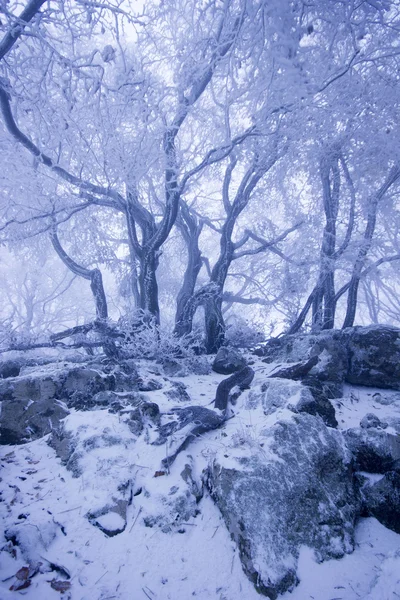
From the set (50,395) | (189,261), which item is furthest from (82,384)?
(189,261)

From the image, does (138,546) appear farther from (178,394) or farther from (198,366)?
(198,366)

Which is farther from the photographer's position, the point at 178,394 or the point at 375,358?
the point at 375,358

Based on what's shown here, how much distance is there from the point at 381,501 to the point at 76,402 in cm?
329

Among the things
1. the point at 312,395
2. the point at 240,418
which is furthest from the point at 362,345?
the point at 240,418

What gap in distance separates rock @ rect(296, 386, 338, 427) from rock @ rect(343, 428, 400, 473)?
0.30 meters

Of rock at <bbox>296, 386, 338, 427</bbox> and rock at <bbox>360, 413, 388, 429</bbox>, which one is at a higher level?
rock at <bbox>296, 386, 338, 427</bbox>

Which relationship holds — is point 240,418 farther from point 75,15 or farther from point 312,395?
point 75,15

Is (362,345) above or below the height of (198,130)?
below

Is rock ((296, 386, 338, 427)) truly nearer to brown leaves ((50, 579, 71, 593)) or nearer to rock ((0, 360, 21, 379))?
brown leaves ((50, 579, 71, 593))

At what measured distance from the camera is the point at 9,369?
180 inches

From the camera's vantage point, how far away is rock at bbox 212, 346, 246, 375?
5250mm

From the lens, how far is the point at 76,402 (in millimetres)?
3576

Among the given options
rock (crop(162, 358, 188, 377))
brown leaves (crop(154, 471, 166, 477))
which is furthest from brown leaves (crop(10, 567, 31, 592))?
rock (crop(162, 358, 188, 377))

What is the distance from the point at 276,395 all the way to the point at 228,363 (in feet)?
6.09
